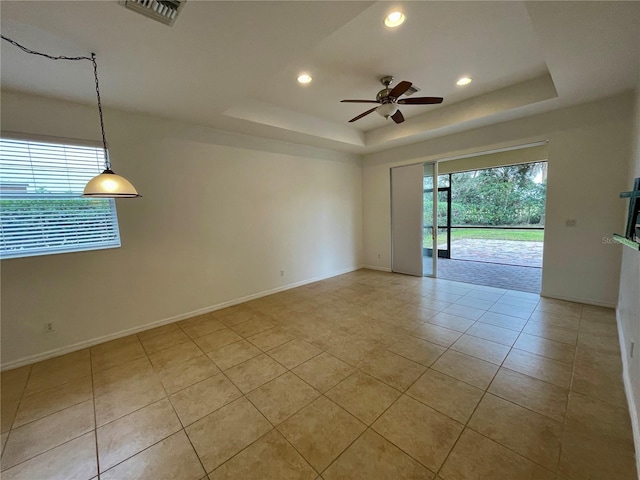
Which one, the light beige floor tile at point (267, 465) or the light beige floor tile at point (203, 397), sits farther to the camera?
the light beige floor tile at point (203, 397)

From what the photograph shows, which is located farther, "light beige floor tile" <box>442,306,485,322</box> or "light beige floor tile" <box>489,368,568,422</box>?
"light beige floor tile" <box>442,306,485,322</box>

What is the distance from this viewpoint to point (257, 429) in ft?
5.84

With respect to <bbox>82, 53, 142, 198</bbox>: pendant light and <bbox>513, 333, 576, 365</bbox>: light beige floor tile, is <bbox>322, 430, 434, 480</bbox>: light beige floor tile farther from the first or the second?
<bbox>82, 53, 142, 198</bbox>: pendant light

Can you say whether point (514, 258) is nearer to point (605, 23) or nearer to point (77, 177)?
point (605, 23)

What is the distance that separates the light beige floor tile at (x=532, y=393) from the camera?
1.86 meters

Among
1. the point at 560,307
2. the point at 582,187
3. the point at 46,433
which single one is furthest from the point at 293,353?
the point at 582,187

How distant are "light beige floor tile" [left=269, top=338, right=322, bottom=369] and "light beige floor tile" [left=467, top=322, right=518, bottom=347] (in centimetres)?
188

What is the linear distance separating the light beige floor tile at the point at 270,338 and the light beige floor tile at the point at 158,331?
1.19 m

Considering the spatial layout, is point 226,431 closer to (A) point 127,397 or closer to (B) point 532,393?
(A) point 127,397

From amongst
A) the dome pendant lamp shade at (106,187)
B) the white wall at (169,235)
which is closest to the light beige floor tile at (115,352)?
the white wall at (169,235)

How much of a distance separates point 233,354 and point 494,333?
2991 millimetres

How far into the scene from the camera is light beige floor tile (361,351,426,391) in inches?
87.2

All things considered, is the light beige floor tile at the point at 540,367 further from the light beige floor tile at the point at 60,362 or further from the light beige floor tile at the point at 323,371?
the light beige floor tile at the point at 60,362

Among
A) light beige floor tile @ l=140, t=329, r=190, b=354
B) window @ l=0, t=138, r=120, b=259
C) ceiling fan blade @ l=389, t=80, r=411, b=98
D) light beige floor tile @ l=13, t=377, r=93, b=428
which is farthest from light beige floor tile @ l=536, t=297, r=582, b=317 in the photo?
window @ l=0, t=138, r=120, b=259
